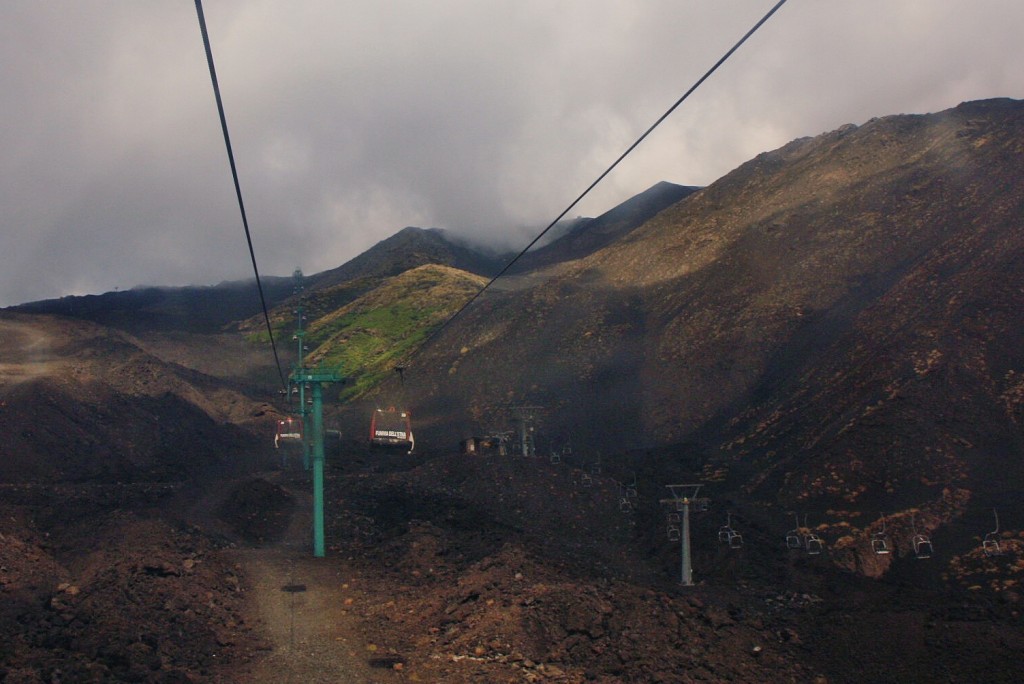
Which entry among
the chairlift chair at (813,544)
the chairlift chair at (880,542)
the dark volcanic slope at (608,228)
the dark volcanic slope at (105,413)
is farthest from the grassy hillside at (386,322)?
the chairlift chair at (880,542)

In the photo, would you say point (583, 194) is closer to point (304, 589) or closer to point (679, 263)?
point (304, 589)

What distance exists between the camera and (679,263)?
91.3 m

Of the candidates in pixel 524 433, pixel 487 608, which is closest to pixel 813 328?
pixel 524 433

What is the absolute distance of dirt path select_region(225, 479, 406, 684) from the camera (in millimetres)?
20219

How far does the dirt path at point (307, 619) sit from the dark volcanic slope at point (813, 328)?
19072mm

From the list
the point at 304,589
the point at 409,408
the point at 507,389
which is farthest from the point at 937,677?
the point at 409,408

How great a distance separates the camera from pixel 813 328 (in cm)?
6456

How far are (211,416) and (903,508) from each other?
185ft

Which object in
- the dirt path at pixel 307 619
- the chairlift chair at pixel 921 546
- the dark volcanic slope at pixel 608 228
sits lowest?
the dirt path at pixel 307 619

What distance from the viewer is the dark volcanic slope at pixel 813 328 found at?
128ft

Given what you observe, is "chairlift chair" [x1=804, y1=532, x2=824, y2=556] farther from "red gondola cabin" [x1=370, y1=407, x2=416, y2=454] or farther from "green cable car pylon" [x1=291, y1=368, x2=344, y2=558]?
"red gondola cabin" [x1=370, y1=407, x2=416, y2=454]

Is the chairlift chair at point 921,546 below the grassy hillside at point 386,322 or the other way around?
below

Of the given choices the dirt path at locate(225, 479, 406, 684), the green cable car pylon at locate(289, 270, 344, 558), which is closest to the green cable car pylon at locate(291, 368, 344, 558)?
the green cable car pylon at locate(289, 270, 344, 558)

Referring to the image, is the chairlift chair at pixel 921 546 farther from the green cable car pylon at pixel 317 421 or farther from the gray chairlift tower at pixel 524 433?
the gray chairlift tower at pixel 524 433
